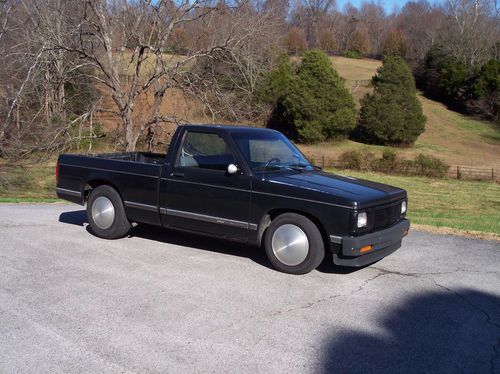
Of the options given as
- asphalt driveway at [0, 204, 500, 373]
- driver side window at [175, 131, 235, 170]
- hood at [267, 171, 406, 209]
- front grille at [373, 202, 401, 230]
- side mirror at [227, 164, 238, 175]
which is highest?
driver side window at [175, 131, 235, 170]

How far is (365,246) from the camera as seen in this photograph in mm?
5746

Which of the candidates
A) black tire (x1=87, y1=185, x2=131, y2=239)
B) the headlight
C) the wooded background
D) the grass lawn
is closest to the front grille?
the headlight

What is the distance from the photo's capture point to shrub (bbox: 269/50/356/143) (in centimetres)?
3766

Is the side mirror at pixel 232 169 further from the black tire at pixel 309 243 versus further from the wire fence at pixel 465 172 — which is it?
the wire fence at pixel 465 172

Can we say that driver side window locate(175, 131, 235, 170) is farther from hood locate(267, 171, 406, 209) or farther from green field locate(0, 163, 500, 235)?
green field locate(0, 163, 500, 235)

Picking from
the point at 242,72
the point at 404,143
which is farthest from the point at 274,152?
the point at 404,143

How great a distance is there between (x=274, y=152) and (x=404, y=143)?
35.3 m

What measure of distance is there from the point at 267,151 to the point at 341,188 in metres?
1.25

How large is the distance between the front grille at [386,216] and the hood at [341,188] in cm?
8

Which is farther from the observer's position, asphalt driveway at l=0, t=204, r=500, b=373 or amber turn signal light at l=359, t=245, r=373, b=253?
amber turn signal light at l=359, t=245, r=373, b=253

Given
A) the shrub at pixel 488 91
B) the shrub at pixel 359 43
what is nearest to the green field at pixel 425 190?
the shrub at pixel 488 91

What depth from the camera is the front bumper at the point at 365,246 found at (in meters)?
5.66

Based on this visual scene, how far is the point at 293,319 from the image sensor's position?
473 cm

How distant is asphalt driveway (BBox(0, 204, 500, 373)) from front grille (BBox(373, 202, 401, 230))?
0.55 m
